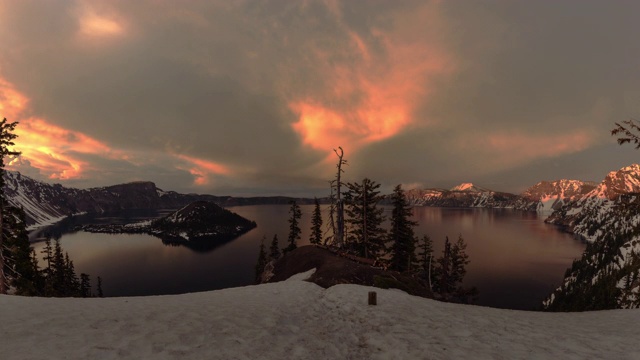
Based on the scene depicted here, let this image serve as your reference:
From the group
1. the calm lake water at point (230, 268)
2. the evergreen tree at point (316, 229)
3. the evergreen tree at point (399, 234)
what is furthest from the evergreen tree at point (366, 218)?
the calm lake water at point (230, 268)

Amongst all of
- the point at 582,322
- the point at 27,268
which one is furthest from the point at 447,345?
the point at 27,268

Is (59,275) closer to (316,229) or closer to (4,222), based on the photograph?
(4,222)

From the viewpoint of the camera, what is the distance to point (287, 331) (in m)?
8.99

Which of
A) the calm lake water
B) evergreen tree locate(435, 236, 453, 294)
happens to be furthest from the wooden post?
the calm lake water

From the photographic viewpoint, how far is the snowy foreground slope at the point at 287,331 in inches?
267

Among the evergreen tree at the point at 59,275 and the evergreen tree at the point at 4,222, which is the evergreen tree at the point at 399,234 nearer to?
the evergreen tree at the point at 4,222

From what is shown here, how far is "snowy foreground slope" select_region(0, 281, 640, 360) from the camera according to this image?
677 cm

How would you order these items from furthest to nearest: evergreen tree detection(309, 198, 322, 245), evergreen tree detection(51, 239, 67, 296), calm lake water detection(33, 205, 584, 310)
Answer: calm lake water detection(33, 205, 584, 310) → evergreen tree detection(309, 198, 322, 245) → evergreen tree detection(51, 239, 67, 296)

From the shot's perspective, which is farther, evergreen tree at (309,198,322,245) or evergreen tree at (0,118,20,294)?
evergreen tree at (309,198,322,245)

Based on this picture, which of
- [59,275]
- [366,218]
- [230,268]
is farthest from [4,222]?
[230,268]

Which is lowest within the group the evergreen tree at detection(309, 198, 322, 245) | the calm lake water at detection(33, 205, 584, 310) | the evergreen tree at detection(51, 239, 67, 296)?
the calm lake water at detection(33, 205, 584, 310)

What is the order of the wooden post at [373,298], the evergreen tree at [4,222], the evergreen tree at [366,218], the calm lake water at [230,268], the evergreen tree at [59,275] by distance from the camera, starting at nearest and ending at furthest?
the wooden post at [373,298], the evergreen tree at [4,222], the evergreen tree at [366,218], the evergreen tree at [59,275], the calm lake water at [230,268]

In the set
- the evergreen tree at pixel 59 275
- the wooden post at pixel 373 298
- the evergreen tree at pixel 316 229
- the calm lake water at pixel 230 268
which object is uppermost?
the wooden post at pixel 373 298

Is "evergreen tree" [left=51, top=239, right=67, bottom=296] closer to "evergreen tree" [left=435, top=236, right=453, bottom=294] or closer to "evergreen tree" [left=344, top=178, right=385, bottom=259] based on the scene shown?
"evergreen tree" [left=344, top=178, right=385, bottom=259]
